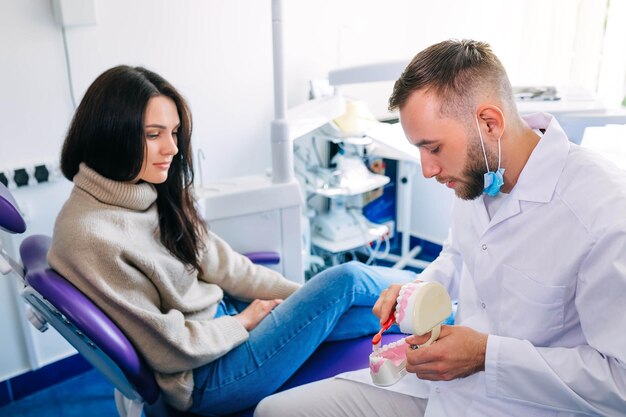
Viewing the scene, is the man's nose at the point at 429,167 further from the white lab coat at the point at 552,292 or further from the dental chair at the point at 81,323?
the dental chair at the point at 81,323

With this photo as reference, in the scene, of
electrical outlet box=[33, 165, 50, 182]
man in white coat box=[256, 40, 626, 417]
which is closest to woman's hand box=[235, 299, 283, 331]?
man in white coat box=[256, 40, 626, 417]

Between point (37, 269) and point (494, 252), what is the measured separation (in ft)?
3.00

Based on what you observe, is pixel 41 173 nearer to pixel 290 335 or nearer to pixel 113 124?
pixel 113 124

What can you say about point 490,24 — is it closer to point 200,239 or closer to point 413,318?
point 200,239

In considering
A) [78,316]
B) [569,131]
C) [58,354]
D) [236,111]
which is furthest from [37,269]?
[569,131]

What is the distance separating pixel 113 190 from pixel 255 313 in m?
0.51

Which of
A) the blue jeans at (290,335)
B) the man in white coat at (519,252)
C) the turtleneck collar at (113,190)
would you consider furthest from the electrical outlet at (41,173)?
the man in white coat at (519,252)

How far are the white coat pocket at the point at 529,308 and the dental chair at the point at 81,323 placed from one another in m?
0.46

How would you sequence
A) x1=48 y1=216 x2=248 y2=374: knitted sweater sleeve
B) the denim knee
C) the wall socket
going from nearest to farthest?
1. x1=48 y1=216 x2=248 y2=374: knitted sweater sleeve
2. the denim knee
3. the wall socket

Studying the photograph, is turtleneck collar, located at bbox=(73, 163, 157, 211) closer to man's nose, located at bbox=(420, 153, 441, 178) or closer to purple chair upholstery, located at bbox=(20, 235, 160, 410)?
purple chair upholstery, located at bbox=(20, 235, 160, 410)

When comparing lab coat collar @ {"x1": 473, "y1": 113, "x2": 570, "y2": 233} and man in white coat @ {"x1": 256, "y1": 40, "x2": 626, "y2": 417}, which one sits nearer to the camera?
man in white coat @ {"x1": 256, "y1": 40, "x2": 626, "y2": 417}

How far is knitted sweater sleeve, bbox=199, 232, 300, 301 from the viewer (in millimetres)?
1517

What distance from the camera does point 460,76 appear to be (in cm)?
93

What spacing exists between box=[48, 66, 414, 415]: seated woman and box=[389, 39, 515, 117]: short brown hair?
60 cm
